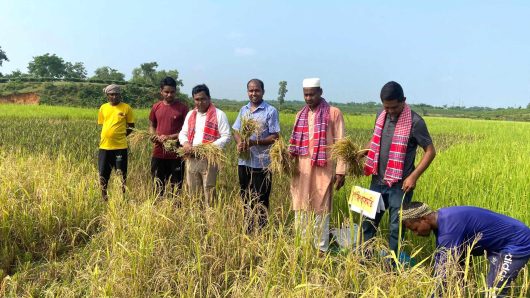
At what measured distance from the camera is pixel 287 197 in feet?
13.8

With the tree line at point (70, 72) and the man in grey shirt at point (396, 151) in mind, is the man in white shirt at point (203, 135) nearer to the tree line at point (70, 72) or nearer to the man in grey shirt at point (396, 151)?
the man in grey shirt at point (396, 151)

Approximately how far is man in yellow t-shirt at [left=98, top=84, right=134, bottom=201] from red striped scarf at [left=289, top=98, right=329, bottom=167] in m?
2.20

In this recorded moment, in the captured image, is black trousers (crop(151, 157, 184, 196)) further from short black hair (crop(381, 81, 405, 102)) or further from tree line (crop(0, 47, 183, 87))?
tree line (crop(0, 47, 183, 87))

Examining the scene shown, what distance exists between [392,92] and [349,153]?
0.61 meters

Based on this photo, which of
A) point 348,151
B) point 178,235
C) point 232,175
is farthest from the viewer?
point 232,175

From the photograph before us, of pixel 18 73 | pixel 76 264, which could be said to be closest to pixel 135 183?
pixel 76 264

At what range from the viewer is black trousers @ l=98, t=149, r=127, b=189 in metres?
4.28

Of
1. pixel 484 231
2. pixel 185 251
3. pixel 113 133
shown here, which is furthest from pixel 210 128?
pixel 484 231

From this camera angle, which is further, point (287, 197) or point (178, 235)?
point (287, 197)

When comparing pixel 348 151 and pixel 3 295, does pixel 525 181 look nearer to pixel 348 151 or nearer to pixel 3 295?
pixel 348 151

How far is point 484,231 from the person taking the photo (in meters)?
2.15

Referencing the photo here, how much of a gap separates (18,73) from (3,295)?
6813 cm

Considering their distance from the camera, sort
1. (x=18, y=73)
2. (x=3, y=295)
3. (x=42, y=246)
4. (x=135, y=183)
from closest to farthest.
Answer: (x=3, y=295), (x=42, y=246), (x=135, y=183), (x=18, y=73)

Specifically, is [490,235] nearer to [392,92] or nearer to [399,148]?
[399,148]
